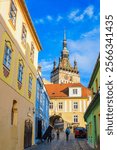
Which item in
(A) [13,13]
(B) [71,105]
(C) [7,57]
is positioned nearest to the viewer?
(C) [7,57]

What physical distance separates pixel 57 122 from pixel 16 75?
4310 cm

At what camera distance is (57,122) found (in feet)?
185

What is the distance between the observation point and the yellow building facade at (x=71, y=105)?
5397 cm

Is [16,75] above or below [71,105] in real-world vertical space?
above

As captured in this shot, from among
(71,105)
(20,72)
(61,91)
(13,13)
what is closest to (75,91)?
(71,105)

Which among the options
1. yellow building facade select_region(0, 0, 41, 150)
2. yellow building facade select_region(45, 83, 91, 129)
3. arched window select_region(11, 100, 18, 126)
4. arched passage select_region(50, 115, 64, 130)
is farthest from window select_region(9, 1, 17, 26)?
arched passage select_region(50, 115, 64, 130)

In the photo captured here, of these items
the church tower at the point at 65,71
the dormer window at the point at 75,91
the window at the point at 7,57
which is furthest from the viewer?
the church tower at the point at 65,71

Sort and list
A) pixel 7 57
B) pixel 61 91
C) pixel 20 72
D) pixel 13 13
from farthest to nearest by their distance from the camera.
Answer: pixel 61 91 → pixel 20 72 → pixel 13 13 → pixel 7 57

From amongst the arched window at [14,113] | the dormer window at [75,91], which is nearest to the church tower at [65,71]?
the dormer window at [75,91]

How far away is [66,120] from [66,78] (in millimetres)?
60242

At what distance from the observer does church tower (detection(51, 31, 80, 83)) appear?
11256 cm

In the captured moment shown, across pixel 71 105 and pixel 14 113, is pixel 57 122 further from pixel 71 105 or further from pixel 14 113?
pixel 14 113

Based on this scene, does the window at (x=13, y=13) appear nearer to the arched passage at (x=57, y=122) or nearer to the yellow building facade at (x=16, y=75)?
the yellow building facade at (x=16, y=75)

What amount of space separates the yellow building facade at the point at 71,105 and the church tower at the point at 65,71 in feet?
182
